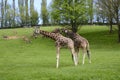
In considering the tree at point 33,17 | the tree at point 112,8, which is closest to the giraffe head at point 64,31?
the tree at point 112,8

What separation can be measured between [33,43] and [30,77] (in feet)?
123

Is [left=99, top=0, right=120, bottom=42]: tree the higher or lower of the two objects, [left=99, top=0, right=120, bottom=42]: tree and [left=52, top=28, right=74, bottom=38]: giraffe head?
the higher

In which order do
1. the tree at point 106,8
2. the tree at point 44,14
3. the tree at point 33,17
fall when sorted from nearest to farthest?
the tree at point 106,8 < the tree at point 44,14 < the tree at point 33,17

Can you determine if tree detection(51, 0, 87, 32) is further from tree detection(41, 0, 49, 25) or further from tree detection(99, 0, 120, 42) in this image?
tree detection(41, 0, 49, 25)

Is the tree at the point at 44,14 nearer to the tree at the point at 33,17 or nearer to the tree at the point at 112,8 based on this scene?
the tree at the point at 33,17

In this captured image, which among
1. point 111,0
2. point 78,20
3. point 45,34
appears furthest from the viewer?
point 78,20

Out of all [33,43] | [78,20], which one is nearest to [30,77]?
[33,43]

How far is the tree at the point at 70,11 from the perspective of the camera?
62.7 m

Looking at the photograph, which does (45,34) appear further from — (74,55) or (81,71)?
(81,71)

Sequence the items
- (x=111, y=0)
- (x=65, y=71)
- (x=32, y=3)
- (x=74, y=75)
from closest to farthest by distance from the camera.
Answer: (x=74, y=75), (x=65, y=71), (x=111, y=0), (x=32, y=3)

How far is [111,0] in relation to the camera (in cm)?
5534

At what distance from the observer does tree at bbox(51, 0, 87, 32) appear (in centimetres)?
6272

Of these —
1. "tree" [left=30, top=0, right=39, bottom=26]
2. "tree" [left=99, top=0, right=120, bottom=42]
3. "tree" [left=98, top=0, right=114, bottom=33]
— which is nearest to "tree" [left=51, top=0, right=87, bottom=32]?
"tree" [left=98, top=0, right=114, bottom=33]

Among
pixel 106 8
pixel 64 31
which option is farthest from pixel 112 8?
pixel 64 31
